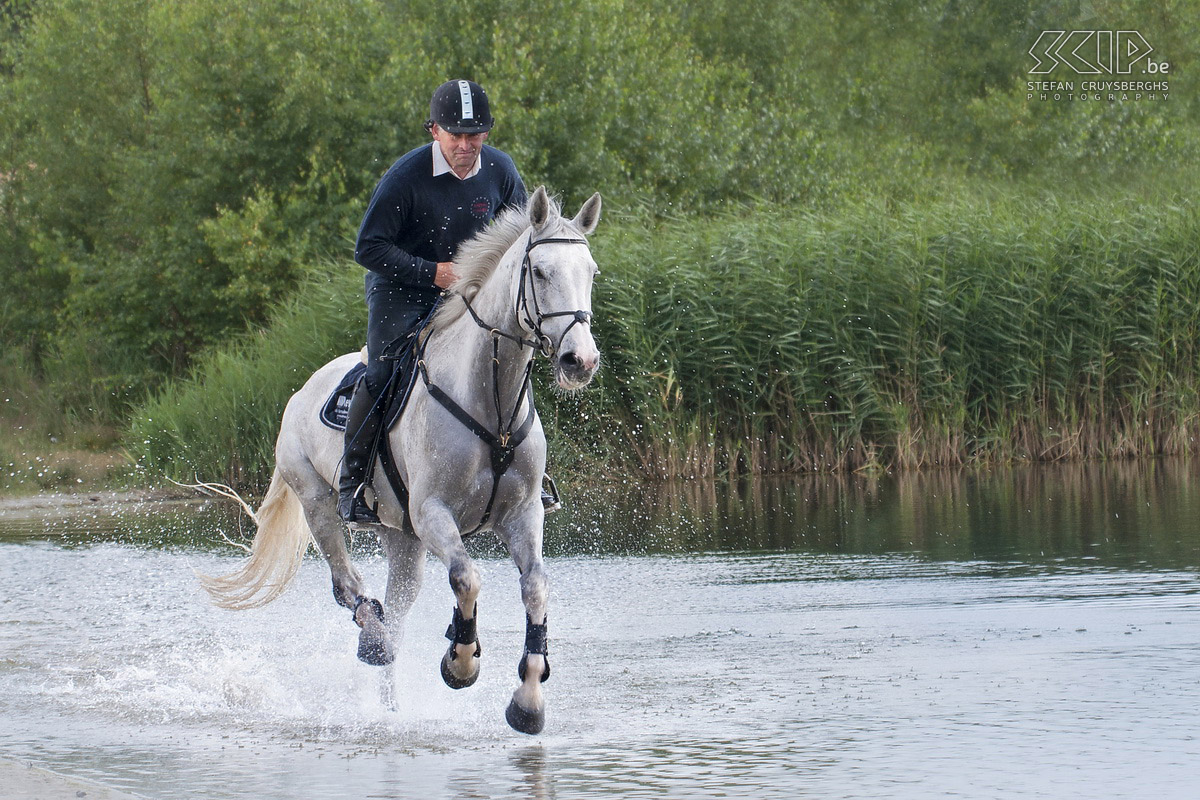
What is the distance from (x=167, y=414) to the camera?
66.9ft

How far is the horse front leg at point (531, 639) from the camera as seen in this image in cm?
653

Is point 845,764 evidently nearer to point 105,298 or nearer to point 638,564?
point 638,564

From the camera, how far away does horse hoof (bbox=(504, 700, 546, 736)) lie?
21.4ft

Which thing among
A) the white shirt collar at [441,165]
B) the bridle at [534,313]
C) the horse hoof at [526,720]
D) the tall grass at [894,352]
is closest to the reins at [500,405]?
the bridle at [534,313]

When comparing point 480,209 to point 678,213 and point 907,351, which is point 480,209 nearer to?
point 907,351

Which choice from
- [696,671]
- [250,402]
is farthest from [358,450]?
[250,402]

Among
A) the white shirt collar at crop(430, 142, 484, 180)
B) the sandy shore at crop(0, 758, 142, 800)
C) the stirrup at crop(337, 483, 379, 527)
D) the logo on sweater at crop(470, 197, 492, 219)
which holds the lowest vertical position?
the sandy shore at crop(0, 758, 142, 800)

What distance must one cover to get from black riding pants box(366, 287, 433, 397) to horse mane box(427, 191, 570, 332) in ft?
1.72

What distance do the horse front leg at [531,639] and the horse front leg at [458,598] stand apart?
22 centimetres

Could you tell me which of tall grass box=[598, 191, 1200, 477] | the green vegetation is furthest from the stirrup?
tall grass box=[598, 191, 1200, 477]

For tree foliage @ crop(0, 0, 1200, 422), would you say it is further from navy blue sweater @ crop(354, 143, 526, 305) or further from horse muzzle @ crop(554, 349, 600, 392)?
horse muzzle @ crop(554, 349, 600, 392)

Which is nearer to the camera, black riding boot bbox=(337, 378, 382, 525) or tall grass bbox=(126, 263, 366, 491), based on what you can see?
black riding boot bbox=(337, 378, 382, 525)

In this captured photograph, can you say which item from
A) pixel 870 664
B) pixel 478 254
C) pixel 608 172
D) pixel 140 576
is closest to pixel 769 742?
pixel 870 664

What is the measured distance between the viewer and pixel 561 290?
6340 millimetres
